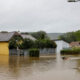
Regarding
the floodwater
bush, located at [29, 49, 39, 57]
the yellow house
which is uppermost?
the yellow house

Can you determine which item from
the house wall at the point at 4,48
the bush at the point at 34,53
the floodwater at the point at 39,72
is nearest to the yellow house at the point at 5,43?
the house wall at the point at 4,48

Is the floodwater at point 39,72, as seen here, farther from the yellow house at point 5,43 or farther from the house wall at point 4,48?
the house wall at point 4,48

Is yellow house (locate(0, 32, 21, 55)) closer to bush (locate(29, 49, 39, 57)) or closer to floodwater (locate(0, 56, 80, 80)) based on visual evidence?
bush (locate(29, 49, 39, 57))

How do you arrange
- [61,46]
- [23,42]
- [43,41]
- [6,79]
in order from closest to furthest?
[6,79]
[23,42]
[43,41]
[61,46]

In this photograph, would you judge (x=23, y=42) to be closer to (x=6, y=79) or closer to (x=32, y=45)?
(x=32, y=45)

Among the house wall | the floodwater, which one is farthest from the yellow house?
the floodwater

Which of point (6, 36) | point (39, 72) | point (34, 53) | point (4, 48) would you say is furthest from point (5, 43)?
point (39, 72)

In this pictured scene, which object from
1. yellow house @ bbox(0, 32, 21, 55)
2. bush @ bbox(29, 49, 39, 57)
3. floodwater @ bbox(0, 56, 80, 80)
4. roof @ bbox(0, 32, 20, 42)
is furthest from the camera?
roof @ bbox(0, 32, 20, 42)

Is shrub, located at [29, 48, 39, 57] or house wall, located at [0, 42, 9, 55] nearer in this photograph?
shrub, located at [29, 48, 39, 57]

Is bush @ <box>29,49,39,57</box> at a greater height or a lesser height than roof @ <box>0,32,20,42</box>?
lesser

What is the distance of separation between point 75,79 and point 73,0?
4.65m

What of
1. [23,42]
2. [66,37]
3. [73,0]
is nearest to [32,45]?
[23,42]

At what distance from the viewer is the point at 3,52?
49438mm

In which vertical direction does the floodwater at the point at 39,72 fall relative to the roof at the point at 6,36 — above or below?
below
